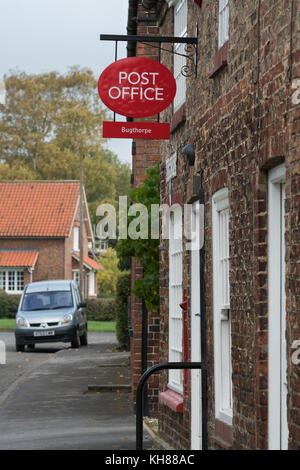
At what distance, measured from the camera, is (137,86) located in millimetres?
10102

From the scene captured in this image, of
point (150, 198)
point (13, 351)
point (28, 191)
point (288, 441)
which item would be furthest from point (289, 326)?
point (28, 191)

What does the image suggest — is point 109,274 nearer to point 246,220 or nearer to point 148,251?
point 148,251

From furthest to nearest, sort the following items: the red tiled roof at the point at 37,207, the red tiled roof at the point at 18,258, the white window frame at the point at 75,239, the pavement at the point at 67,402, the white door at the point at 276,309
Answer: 1. the white window frame at the point at 75,239
2. the red tiled roof at the point at 37,207
3. the red tiled roof at the point at 18,258
4. the pavement at the point at 67,402
5. the white door at the point at 276,309

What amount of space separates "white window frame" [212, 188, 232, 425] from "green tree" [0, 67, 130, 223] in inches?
2313

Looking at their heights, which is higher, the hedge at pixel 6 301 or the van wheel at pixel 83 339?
the hedge at pixel 6 301

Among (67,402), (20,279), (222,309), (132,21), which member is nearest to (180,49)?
(222,309)

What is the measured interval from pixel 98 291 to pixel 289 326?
61677mm

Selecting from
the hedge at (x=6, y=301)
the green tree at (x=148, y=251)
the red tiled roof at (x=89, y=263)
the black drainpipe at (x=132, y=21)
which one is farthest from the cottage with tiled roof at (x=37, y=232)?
the green tree at (x=148, y=251)

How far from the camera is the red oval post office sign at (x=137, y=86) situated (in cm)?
995

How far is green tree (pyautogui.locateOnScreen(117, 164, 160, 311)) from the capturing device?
13.7 m

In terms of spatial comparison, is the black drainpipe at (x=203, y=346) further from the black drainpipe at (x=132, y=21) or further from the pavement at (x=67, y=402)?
the black drainpipe at (x=132, y=21)

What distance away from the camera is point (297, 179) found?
600 cm

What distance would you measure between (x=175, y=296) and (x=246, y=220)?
13.7 feet

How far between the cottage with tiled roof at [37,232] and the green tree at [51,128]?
23.0 feet
